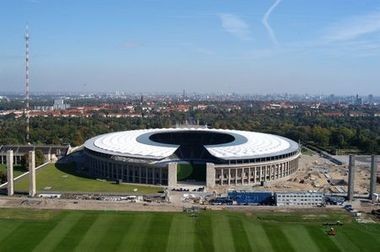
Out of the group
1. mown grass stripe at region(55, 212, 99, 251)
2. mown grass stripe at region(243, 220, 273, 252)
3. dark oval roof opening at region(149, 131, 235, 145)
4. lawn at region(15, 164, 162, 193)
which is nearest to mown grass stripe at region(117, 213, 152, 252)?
mown grass stripe at region(55, 212, 99, 251)

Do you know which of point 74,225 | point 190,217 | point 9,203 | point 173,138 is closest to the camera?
point 74,225

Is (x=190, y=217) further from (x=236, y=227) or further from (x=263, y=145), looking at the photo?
(x=263, y=145)

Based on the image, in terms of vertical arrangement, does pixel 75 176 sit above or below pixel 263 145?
below

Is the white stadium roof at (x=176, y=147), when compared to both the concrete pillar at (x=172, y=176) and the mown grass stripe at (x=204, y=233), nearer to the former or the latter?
the concrete pillar at (x=172, y=176)

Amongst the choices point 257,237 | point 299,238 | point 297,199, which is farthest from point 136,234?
point 297,199

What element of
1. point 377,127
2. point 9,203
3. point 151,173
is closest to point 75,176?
point 151,173

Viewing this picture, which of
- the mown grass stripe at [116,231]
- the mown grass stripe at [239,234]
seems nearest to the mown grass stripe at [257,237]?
the mown grass stripe at [239,234]
